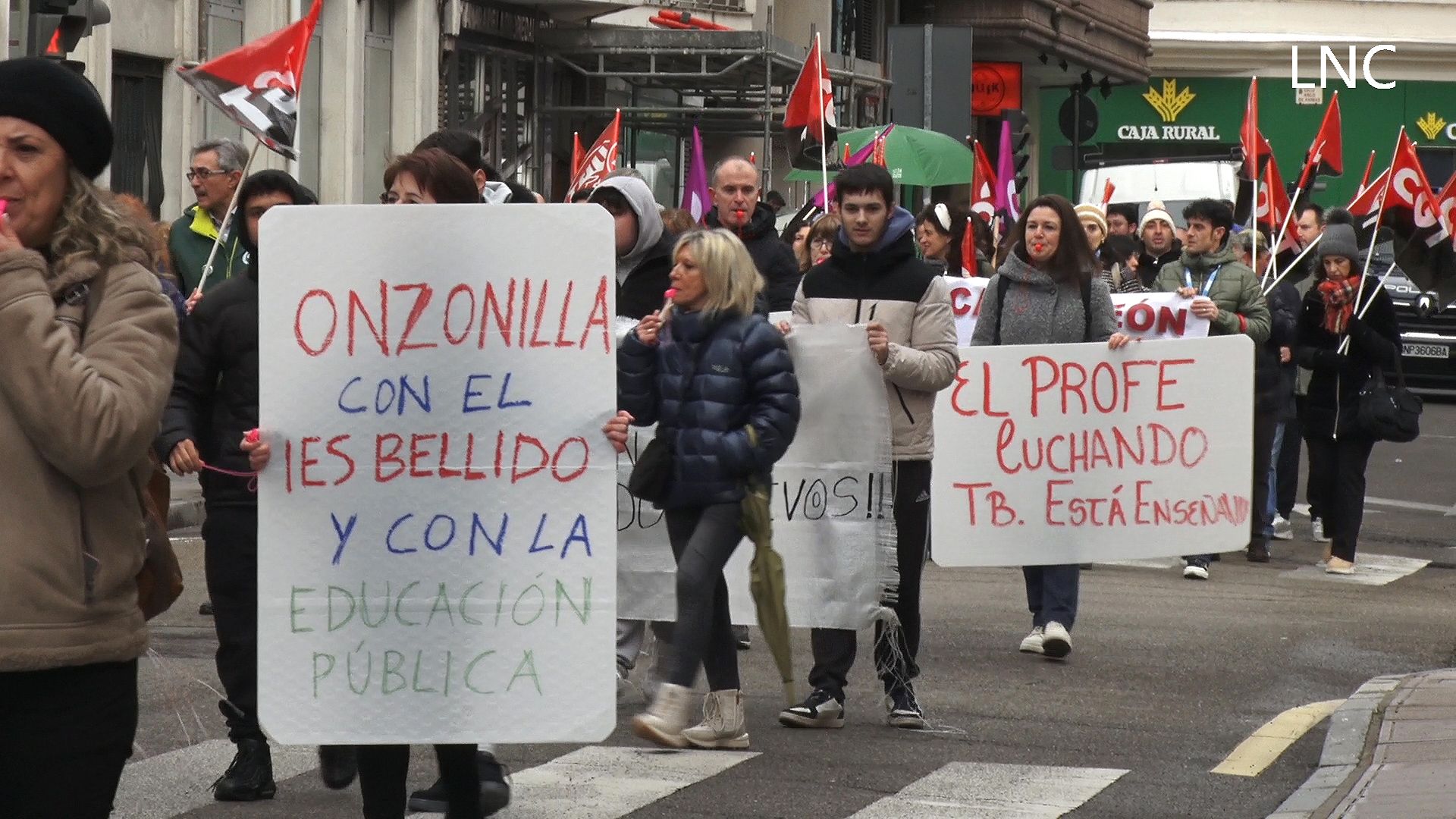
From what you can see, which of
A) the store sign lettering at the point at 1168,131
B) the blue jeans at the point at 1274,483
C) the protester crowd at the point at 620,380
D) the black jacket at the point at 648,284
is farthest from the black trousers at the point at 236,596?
the store sign lettering at the point at 1168,131

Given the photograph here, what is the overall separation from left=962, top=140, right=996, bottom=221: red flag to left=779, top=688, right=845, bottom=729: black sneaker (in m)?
12.2

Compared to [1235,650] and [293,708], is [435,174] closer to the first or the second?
[293,708]

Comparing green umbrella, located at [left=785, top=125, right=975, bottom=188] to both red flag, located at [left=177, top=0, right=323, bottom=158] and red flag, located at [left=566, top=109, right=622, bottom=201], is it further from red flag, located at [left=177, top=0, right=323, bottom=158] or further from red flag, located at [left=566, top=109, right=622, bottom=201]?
red flag, located at [left=177, top=0, right=323, bottom=158]

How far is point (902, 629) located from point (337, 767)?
2.19 meters

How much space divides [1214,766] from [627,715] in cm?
201

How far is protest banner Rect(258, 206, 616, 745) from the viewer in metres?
5.20

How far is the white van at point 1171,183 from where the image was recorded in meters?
28.2

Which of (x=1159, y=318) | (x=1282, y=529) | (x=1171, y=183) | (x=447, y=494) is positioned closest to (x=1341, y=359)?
(x=1282, y=529)

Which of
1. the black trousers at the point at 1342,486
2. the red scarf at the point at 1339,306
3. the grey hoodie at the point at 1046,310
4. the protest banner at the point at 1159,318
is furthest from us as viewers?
the red scarf at the point at 1339,306

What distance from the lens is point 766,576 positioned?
279 inches

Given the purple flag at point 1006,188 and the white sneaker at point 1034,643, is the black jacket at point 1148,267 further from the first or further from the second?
the white sneaker at point 1034,643

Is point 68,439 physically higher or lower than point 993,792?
higher

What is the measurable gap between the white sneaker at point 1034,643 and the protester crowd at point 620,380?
0.5 inches

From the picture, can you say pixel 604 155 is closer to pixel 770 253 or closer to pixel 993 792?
pixel 770 253
